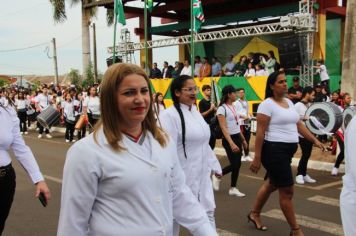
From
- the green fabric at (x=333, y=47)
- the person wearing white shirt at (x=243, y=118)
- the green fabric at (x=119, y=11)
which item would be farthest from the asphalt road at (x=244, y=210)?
the green fabric at (x=119, y=11)

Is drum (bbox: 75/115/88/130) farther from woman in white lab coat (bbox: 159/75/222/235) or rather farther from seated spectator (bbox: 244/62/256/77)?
woman in white lab coat (bbox: 159/75/222/235)

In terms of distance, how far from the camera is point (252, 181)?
8.12 m

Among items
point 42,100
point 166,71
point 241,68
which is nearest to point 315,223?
point 241,68

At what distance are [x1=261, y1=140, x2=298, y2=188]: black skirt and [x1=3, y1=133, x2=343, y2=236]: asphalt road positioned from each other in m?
0.75

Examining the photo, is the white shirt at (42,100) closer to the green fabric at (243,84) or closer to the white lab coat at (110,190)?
the green fabric at (243,84)

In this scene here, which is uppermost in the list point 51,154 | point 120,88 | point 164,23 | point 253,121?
point 164,23

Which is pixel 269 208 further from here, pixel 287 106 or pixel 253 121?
pixel 253 121

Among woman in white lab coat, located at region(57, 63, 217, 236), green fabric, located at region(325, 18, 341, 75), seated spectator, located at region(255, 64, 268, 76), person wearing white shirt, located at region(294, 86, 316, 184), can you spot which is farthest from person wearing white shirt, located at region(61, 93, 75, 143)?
woman in white lab coat, located at region(57, 63, 217, 236)

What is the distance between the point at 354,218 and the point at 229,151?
4.33 metres

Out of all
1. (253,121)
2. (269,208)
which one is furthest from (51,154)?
(269,208)

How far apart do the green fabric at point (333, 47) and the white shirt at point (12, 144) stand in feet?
61.7

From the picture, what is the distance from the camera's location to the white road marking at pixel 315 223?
5309 millimetres

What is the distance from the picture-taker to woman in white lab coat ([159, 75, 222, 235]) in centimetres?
412

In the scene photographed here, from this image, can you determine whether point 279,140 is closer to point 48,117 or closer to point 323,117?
point 323,117
